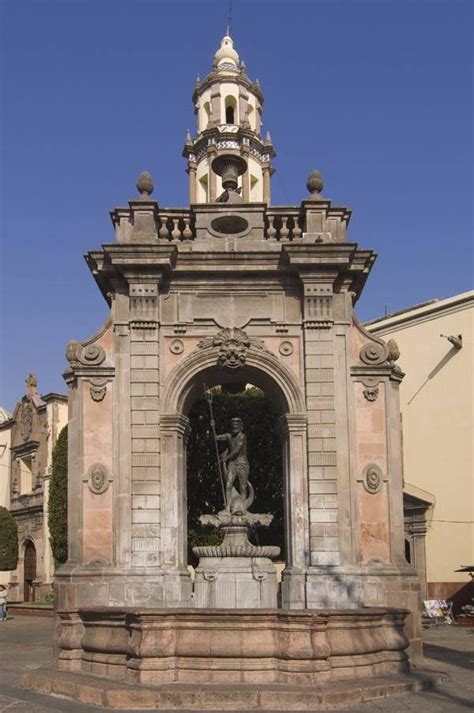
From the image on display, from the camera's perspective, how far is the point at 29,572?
4900cm

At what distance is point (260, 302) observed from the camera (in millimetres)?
17047

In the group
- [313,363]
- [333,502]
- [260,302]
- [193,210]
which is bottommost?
[333,502]

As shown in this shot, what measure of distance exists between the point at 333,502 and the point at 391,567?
1.50 metres

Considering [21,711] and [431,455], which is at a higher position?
[431,455]

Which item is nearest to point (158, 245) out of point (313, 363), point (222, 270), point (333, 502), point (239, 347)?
point (222, 270)

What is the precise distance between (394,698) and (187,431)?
695 cm

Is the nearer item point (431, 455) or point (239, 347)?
point (239, 347)

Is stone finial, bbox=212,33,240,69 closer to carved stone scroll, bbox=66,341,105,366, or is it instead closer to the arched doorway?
the arched doorway

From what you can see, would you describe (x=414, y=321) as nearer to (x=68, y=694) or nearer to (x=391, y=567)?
(x=391, y=567)

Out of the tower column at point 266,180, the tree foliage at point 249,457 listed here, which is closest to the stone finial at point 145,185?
the tree foliage at point 249,457

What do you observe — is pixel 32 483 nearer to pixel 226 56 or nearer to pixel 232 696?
pixel 226 56

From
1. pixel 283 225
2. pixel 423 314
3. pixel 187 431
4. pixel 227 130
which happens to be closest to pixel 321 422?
pixel 187 431

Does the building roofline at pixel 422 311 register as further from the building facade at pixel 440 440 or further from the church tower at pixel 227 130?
the church tower at pixel 227 130

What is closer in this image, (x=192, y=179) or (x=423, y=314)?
(x=423, y=314)
